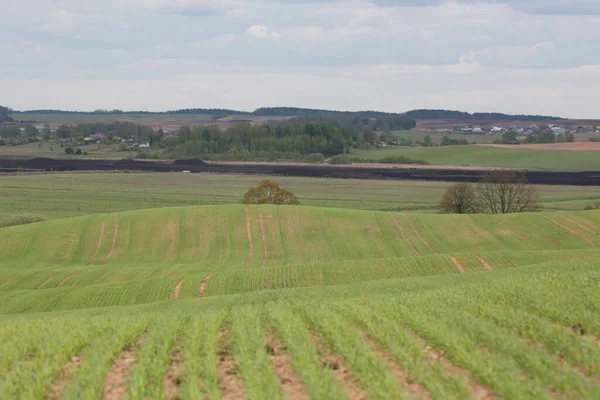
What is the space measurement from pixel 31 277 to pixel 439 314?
3316 cm

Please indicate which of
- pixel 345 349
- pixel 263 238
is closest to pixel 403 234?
pixel 263 238

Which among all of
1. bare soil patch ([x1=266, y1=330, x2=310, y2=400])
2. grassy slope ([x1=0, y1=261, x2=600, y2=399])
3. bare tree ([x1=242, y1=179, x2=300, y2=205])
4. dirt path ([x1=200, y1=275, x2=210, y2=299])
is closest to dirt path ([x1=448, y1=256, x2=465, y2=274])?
dirt path ([x1=200, y1=275, x2=210, y2=299])

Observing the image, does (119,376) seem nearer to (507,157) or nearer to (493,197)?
(493,197)

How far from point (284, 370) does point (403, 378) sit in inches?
98.6

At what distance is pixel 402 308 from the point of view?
17375 mm

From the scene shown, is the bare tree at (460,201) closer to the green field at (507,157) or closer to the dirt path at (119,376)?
the dirt path at (119,376)

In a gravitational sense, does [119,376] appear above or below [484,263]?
above

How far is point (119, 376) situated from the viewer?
42.6ft

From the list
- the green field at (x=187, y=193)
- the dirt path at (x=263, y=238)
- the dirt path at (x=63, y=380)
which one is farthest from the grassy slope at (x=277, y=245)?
the green field at (x=187, y=193)

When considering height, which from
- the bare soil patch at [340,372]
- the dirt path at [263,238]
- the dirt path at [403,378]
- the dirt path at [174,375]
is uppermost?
the dirt path at [403,378]

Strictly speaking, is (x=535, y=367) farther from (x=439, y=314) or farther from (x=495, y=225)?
(x=495, y=225)

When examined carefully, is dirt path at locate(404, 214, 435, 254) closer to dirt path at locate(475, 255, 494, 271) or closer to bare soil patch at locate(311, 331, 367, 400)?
dirt path at locate(475, 255, 494, 271)

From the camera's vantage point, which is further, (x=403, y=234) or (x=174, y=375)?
(x=403, y=234)

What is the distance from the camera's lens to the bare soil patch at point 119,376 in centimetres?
1215
